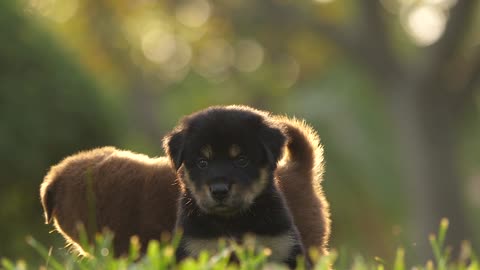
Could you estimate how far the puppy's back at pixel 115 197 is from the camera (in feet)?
20.2

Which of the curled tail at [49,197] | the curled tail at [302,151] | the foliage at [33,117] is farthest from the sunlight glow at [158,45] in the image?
the curled tail at [49,197]

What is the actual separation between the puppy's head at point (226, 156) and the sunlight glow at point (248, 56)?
2148 cm

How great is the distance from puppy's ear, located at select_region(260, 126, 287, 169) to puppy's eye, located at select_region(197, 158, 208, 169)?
361mm

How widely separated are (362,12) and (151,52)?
42.6 ft

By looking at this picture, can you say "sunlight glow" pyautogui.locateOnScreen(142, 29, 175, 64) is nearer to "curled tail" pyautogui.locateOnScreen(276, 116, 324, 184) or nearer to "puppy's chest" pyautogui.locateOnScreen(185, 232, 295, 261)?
"curled tail" pyautogui.locateOnScreen(276, 116, 324, 184)

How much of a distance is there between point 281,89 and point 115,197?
2113cm

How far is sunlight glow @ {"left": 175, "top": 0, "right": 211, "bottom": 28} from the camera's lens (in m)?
22.1

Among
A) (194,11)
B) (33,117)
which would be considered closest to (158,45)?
(194,11)

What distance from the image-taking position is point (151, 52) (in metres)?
30.4

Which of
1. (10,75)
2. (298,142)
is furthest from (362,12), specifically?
(298,142)

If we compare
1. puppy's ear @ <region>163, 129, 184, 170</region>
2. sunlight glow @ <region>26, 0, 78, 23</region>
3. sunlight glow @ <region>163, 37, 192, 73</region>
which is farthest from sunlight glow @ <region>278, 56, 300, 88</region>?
puppy's ear @ <region>163, 129, 184, 170</region>

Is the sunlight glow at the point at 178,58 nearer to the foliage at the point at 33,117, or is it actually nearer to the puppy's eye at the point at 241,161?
the foliage at the point at 33,117

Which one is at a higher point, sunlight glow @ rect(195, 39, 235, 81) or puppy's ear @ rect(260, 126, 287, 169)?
sunlight glow @ rect(195, 39, 235, 81)

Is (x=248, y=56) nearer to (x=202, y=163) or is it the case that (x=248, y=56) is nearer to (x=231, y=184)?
(x=202, y=163)
